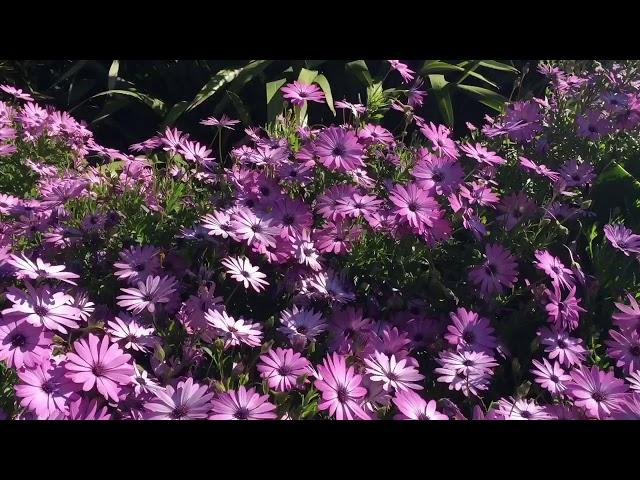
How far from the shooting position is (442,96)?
3.86 m

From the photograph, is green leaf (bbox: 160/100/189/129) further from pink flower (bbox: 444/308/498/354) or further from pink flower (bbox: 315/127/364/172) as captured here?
pink flower (bbox: 444/308/498/354)

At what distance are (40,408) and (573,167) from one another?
174 cm

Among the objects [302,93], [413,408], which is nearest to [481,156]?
[302,93]

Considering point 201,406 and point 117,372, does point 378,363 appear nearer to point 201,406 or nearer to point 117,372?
point 201,406

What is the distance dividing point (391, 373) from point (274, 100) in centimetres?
240

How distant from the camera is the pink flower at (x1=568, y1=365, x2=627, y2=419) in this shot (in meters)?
1.36

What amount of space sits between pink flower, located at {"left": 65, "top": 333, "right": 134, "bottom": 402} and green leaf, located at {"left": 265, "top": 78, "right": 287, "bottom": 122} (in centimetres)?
231

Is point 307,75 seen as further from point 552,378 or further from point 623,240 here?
point 552,378

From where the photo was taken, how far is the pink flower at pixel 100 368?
3.97 ft

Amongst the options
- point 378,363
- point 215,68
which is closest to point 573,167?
point 378,363

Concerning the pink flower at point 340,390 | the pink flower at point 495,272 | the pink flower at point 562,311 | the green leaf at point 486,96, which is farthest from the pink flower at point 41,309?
the green leaf at point 486,96

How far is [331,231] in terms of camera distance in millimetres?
1772

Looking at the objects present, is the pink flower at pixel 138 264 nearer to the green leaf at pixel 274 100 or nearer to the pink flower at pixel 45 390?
the pink flower at pixel 45 390

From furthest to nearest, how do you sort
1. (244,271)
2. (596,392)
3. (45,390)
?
(244,271) < (596,392) < (45,390)
